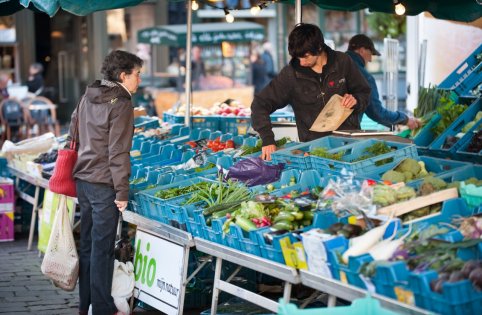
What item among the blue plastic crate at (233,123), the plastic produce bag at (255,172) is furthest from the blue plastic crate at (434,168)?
the blue plastic crate at (233,123)

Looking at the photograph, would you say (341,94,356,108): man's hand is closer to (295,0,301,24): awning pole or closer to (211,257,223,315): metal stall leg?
(295,0,301,24): awning pole

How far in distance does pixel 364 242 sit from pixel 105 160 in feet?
8.12

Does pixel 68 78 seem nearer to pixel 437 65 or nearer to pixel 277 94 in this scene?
pixel 437 65

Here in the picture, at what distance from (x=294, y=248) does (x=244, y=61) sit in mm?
20491

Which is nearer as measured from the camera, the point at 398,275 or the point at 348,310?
the point at 348,310

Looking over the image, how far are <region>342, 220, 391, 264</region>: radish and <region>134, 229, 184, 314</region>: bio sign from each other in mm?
1872

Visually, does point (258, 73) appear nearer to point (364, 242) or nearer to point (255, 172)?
point (255, 172)

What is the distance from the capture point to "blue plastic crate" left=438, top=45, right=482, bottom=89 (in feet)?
30.6

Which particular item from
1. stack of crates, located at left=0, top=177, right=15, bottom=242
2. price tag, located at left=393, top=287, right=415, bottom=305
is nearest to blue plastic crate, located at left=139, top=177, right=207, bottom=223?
price tag, located at left=393, top=287, right=415, bottom=305

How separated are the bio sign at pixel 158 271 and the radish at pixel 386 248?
6.38ft

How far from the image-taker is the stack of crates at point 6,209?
10.2 meters

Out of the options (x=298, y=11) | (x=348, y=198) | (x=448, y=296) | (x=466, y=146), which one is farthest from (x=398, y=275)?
(x=298, y=11)

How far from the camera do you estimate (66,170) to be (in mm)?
6977

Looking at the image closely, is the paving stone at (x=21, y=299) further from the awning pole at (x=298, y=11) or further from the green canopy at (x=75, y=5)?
the awning pole at (x=298, y=11)
